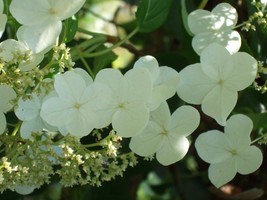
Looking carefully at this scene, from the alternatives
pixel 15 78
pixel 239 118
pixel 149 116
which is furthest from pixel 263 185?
pixel 15 78

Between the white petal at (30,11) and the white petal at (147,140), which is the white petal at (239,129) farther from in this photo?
the white petal at (30,11)

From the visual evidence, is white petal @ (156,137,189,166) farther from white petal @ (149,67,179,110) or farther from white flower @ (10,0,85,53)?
white flower @ (10,0,85,53)

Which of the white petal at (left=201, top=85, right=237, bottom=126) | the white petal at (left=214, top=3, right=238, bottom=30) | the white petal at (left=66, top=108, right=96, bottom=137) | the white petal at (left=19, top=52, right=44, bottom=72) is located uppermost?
the white petal at (left=214, top=3, right=238, bottom=30)

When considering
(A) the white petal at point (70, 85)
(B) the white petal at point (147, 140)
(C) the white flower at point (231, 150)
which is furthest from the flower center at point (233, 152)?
(A) the white petal at point (70, 85)

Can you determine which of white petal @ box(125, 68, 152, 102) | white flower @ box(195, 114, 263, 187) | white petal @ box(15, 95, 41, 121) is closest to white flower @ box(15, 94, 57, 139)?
white petal @ box(15, 95, 41, 121)

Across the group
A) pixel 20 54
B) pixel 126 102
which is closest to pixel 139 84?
pixel 126 102

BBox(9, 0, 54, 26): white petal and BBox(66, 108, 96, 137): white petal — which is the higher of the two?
BBox(9, 0, 54, 26): white petal

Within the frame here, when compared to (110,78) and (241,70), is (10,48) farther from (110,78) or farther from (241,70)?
(241,70)
